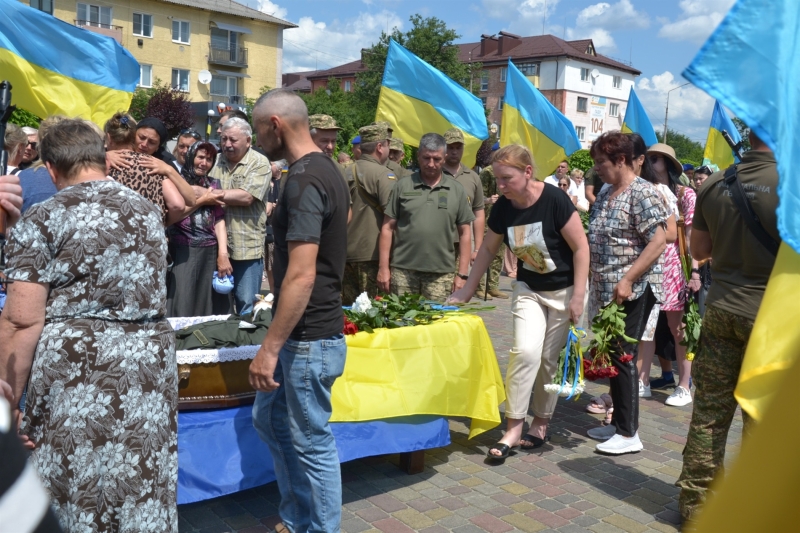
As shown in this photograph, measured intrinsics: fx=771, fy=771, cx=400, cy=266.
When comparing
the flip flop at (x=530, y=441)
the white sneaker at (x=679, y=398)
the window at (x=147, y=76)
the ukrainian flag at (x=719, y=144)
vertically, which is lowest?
the flip flop at (x=530, y=441)

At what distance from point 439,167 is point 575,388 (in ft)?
7.26

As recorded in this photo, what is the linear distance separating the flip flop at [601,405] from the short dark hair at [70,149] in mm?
4451

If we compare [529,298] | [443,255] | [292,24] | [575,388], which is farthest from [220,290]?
[292,24]

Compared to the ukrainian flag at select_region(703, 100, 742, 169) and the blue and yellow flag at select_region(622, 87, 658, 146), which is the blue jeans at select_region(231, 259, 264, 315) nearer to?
the blue and yellow flag at select_region(622, 87, 658, 146)

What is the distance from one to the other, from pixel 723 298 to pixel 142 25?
56565mm

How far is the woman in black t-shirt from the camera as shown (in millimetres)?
4895

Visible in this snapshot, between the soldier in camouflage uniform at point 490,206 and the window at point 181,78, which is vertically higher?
the window at point 181,78

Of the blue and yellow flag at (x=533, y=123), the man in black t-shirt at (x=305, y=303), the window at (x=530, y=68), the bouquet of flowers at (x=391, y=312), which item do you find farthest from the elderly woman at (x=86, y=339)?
the window at (x=530, y=68)

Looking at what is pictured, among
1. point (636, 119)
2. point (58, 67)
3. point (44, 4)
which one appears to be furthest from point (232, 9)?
point (58, 67)

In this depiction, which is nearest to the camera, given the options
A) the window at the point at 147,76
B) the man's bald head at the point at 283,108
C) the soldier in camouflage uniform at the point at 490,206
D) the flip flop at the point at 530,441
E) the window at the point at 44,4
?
the man's bald head at the point at 283,108

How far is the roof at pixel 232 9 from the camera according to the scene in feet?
182

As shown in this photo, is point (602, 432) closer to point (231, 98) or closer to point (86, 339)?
point (86, 339)

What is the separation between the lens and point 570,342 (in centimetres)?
509

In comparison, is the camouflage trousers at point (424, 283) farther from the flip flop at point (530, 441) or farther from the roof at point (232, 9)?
the roof at point (232, 9)
